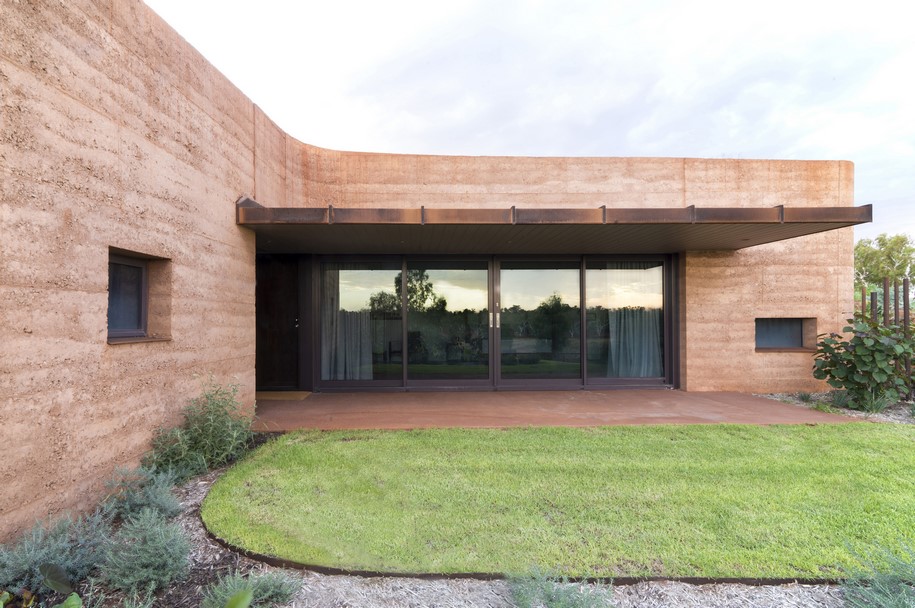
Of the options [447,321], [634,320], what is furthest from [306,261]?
[634,320]

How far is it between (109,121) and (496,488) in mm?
4028

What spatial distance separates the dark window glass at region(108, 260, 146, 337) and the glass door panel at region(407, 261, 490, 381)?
4.11 metres

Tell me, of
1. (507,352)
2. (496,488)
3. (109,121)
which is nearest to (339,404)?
(507,352)

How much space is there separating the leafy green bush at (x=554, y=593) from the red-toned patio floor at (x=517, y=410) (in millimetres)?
2944

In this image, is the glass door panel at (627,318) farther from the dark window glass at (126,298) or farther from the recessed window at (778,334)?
the dark window glass at (126,298)

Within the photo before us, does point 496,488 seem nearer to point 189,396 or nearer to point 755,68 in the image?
point 189,396

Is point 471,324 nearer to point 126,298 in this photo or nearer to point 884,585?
point 126,298

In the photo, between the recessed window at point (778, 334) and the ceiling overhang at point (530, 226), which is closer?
the ceiling overhang at point (530, 226)

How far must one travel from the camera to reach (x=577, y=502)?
2.86 m

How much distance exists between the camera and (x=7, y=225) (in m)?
2.24

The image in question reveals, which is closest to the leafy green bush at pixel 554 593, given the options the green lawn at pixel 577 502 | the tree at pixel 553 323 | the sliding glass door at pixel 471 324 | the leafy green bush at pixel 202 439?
the green lawn at pixel 577 502

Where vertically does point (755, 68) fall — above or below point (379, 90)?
below

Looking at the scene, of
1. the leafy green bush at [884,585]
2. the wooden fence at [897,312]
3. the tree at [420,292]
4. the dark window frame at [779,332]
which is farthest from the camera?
the tree at [420,292]

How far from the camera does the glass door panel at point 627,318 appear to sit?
290 inches
